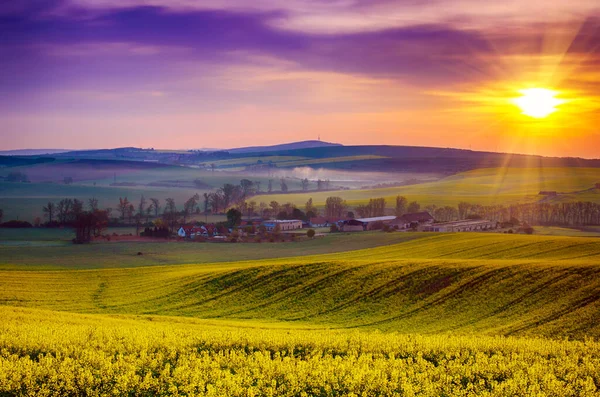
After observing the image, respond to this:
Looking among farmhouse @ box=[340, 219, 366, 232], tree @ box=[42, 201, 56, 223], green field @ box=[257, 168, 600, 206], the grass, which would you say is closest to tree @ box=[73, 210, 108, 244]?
the grass

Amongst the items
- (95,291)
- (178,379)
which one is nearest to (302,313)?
(95,291)

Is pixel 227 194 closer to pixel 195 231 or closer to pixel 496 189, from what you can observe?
pixel 195 231

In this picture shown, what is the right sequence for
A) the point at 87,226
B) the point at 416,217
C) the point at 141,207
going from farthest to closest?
the point at 141,207, the point at 416,217, the point at 87,226

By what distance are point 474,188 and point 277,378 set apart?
151m

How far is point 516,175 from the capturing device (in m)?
170

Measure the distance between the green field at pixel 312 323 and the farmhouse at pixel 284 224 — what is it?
2310cm

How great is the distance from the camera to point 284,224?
308 ft

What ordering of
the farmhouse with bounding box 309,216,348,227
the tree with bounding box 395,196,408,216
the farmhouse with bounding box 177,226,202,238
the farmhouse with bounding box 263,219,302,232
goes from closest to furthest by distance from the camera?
1. the farmhouse with bounding box 177,226,202,238
2. the farmhouse with bounding box 263,219,302,232
3. the farmhouse with bounding box 309,216,348,227
4. the tree with bounding box 395,196,408,216

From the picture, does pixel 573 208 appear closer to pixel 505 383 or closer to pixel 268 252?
pixel 268 252

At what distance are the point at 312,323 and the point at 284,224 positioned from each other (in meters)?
61.6

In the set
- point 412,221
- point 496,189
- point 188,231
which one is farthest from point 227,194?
point 496,189

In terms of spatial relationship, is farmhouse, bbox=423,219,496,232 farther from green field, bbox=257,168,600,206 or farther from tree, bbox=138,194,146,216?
tree, bbox=138,194,146,216

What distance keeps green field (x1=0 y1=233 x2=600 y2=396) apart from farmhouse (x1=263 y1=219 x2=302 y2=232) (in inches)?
910

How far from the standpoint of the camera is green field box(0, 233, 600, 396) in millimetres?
14562
